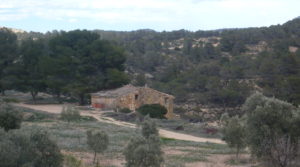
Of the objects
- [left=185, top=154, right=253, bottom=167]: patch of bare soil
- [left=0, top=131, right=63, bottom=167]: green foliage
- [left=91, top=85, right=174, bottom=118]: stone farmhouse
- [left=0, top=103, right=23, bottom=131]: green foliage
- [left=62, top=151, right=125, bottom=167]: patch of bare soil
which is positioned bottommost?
[left=91, top=85, right=174, bottom=118]: stone farmhouse

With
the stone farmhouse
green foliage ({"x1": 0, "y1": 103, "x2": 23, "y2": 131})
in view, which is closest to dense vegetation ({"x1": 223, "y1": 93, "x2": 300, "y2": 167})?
green foliage ({"x1": 0, "y1": 103, "x2": 23, "y2": 131})

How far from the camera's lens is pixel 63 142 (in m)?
23.1

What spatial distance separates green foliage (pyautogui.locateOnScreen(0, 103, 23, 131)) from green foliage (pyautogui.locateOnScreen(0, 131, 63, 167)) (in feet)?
20.8

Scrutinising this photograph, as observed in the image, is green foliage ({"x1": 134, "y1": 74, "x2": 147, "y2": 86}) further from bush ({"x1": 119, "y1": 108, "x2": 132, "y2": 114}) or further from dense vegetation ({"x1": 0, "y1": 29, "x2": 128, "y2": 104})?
bush ({"x1": 119, "y1": 108, "x2": 132, "y2": 114})

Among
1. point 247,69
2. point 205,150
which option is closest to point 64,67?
point 247,69

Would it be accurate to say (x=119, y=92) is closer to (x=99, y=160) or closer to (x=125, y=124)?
(x=125, y=124)

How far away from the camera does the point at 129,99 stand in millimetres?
44562

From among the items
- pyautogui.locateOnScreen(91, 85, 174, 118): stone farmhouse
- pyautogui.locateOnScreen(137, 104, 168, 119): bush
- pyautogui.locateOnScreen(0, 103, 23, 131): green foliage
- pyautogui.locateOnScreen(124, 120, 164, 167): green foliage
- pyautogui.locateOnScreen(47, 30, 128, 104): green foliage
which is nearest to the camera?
pyautogui.locateOnScreen(124, 120, 164, 167): green foliage

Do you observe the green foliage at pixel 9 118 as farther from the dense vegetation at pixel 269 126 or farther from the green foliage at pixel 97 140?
the dense vegetation at pixel 269 126

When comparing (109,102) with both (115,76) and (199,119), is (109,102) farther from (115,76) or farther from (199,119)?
(199,119)

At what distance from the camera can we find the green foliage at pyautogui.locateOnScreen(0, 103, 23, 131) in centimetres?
1783

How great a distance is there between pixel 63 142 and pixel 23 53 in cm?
2873

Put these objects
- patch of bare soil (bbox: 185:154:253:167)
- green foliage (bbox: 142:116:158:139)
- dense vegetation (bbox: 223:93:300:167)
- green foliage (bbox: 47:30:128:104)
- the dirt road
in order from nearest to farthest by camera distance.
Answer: dense vegetation (bbox: 223:93:300:167)
patch of bare soil (bbox: 185:154:253:167)
green foliage (bbox: 142:116:158:139)
the dirt road
green foliage (bbox: 47:30:128:104)

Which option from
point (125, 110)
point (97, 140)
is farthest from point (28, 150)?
point (125, 110)
